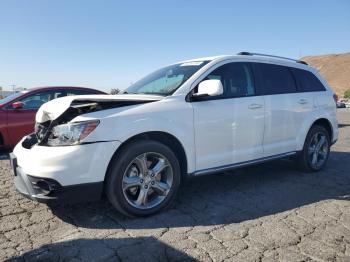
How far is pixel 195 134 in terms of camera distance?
13.1ft

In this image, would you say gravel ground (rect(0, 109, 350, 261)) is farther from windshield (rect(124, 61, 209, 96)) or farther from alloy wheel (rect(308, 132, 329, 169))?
windshield (rect(124, 61, 209, 96))

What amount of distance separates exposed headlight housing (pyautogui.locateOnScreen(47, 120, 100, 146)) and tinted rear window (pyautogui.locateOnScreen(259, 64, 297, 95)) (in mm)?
2697

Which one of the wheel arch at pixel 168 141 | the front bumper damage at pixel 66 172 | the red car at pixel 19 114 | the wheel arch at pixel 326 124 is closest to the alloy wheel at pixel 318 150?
the wheel arch at pixel 326 124

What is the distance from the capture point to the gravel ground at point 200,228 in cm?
292

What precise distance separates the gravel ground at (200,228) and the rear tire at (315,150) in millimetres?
771

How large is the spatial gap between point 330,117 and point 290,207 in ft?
8.47

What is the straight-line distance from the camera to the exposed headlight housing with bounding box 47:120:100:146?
10.7ft

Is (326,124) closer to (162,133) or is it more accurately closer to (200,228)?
(162,133)

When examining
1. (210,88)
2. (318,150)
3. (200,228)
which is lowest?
(200,228)

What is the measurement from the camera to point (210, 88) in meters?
3.89

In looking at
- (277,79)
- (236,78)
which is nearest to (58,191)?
(236,78)

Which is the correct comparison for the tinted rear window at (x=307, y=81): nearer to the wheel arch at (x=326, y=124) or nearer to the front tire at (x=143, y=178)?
the wheel arch at (x=326, y=124)

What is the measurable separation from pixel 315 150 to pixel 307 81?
1.18m

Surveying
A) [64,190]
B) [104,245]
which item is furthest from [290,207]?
[64,190]
